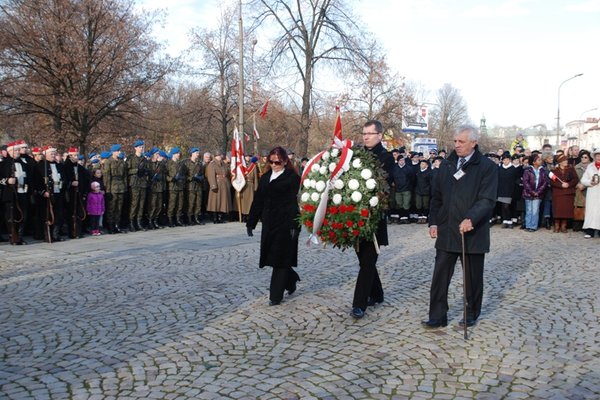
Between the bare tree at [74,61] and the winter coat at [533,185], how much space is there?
16.5 m

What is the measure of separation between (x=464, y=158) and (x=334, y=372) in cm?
258

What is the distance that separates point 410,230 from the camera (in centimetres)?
1514

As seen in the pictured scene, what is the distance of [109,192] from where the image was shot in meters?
13.6

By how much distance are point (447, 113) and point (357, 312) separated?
72780mm

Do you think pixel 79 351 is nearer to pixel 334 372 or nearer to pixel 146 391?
pixel 146 391

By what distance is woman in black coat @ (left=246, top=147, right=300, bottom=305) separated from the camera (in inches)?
266

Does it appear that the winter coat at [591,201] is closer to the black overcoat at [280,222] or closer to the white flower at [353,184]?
the black overcoat at [280,222]

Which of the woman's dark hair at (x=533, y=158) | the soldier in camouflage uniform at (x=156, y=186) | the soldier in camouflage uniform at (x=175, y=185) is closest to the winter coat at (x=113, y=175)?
the soldier in camouflage uniform at (x=156, y=186)

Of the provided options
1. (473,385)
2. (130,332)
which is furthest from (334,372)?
(130,332)

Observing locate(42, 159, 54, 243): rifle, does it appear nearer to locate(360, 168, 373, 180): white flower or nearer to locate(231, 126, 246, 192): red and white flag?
locate(231, 126, 246, 192): red and white flag

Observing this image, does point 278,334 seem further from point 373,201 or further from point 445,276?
point 445,276

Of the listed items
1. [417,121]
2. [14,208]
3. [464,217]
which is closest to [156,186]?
[14,208]

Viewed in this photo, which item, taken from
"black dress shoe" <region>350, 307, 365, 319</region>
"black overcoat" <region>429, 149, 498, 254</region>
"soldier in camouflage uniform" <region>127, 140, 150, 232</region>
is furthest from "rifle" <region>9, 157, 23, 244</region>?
"black overcoat" <region>429, 149, 498, 254</region>

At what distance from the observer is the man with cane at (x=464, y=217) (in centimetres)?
554
